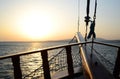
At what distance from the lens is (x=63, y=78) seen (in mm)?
4387

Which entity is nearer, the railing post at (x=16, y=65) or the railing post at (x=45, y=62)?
the railing post at (x=16, y=65)

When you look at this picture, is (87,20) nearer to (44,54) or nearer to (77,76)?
(77,76)

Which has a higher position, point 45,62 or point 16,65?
point 16,65

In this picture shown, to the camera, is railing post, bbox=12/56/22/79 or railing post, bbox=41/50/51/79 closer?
railing post, bbox=12/56/22/79

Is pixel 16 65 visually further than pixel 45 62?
No

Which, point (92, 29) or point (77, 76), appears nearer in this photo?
point (77, 76)

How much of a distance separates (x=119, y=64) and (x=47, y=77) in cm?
177

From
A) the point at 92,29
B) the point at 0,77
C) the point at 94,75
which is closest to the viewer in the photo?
the point at 94,75

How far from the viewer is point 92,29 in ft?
16.9

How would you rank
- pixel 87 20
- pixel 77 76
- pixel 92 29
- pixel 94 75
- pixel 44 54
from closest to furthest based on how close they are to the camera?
1. pixel 94 75
2. pixel 44 54
3. pixel 77 76
4. pixel 92 29
5. pixel 87 20

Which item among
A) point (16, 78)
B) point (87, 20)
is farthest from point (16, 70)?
point (87, 20)

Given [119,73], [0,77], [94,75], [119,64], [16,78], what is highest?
[94,75]

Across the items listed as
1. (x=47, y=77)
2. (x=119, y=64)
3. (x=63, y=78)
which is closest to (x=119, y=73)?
(x=119, y=64)

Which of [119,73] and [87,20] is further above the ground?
[87,20]
